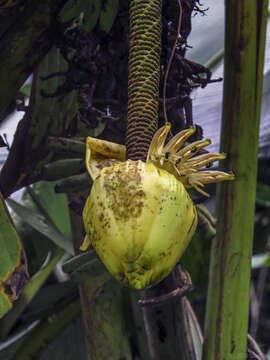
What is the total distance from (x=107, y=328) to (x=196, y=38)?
65cm

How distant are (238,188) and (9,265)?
26cm

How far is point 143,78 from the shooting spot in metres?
0.34

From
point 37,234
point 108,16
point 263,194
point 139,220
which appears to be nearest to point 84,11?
point 108,16

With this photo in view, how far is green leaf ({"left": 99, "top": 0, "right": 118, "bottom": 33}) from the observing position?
0.52m

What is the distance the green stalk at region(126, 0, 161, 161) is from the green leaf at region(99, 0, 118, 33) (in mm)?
159

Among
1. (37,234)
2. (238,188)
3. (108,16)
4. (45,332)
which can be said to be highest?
(108,16)

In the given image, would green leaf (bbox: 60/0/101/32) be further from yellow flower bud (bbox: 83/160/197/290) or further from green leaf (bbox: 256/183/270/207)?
green leaf (bbox: 256/183/270/207)

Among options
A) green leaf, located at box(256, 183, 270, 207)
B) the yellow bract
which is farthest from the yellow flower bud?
green leaf, located at box(256, 183, 270, 207)

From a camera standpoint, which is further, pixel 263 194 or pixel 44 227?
pixel 263 194

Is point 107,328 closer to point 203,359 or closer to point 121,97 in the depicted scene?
point 203,359

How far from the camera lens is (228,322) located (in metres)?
0.50

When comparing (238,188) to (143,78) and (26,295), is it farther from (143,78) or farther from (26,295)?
(26,295)

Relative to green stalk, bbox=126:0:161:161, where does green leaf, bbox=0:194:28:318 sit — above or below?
below

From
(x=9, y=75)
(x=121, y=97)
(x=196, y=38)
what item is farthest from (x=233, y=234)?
(x=196, y=38)
